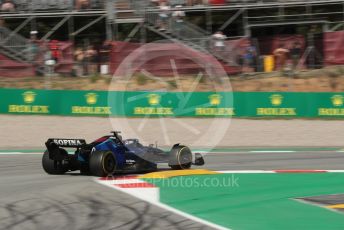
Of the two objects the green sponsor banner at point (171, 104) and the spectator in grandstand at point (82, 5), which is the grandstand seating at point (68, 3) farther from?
the green sponsor banner at point (171, 104)

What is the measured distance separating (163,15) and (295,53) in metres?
6.12

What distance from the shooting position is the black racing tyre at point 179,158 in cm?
1277

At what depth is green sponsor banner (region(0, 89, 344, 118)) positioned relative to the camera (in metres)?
24.2

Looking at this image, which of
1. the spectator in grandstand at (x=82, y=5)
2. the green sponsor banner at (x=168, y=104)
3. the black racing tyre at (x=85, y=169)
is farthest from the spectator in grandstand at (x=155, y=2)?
the black racing tyre at (x=85, y=169)

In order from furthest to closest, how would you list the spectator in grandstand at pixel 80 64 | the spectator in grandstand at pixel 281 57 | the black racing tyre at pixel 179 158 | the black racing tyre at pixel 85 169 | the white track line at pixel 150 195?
the spectator in grandstand at pixel 80 64 < the spectator in grandstand at pixel 281 57 < the black racing tyre at pixel 179 158 < the black racing tyre at pixel 85 169 < the white track line at pixel 150 195

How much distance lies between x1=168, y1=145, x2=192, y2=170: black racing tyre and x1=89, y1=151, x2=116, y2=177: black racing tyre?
1.30m

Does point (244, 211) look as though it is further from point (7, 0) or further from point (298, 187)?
point (7, 0)

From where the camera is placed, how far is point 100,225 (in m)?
8.47

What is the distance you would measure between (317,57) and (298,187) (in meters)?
18.2

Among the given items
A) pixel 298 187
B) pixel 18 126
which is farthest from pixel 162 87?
pixel 298 187

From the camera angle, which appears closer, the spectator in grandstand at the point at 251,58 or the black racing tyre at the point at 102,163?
the black racing tyre at the point at 102,163

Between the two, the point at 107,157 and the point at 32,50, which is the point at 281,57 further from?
the point at 107,157

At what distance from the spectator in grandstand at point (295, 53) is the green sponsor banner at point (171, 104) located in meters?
4.33

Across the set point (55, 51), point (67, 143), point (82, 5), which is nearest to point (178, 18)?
point (82, 5)
